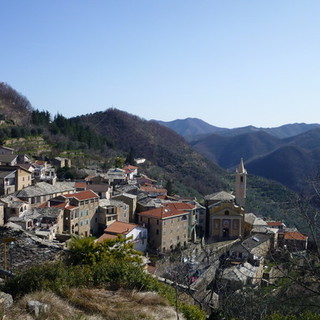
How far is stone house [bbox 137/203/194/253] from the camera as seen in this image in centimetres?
3275

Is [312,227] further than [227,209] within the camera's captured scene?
No

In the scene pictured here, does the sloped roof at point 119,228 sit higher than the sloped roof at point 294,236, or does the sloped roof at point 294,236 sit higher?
the sloped roof at point 119,228

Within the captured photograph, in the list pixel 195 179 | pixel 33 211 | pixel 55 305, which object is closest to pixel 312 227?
pixel 55 305

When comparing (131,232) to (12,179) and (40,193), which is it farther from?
(12,179)

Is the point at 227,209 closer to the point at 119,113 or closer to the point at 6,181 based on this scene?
the point at 6,181

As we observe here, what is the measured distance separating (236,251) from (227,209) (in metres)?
6.81

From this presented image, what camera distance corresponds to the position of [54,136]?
63531 mm

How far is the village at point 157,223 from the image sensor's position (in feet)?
86.4

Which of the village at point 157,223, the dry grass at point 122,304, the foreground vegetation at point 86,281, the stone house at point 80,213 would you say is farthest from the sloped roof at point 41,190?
the dry grass at point 122,304

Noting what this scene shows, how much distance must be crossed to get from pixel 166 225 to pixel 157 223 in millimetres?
818

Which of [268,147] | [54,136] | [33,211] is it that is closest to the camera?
[33,211]

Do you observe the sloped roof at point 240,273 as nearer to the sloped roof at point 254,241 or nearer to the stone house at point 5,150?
the sloped roof at point 254,241

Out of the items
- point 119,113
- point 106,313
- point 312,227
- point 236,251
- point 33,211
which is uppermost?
point 119,113

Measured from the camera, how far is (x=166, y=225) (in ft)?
108
